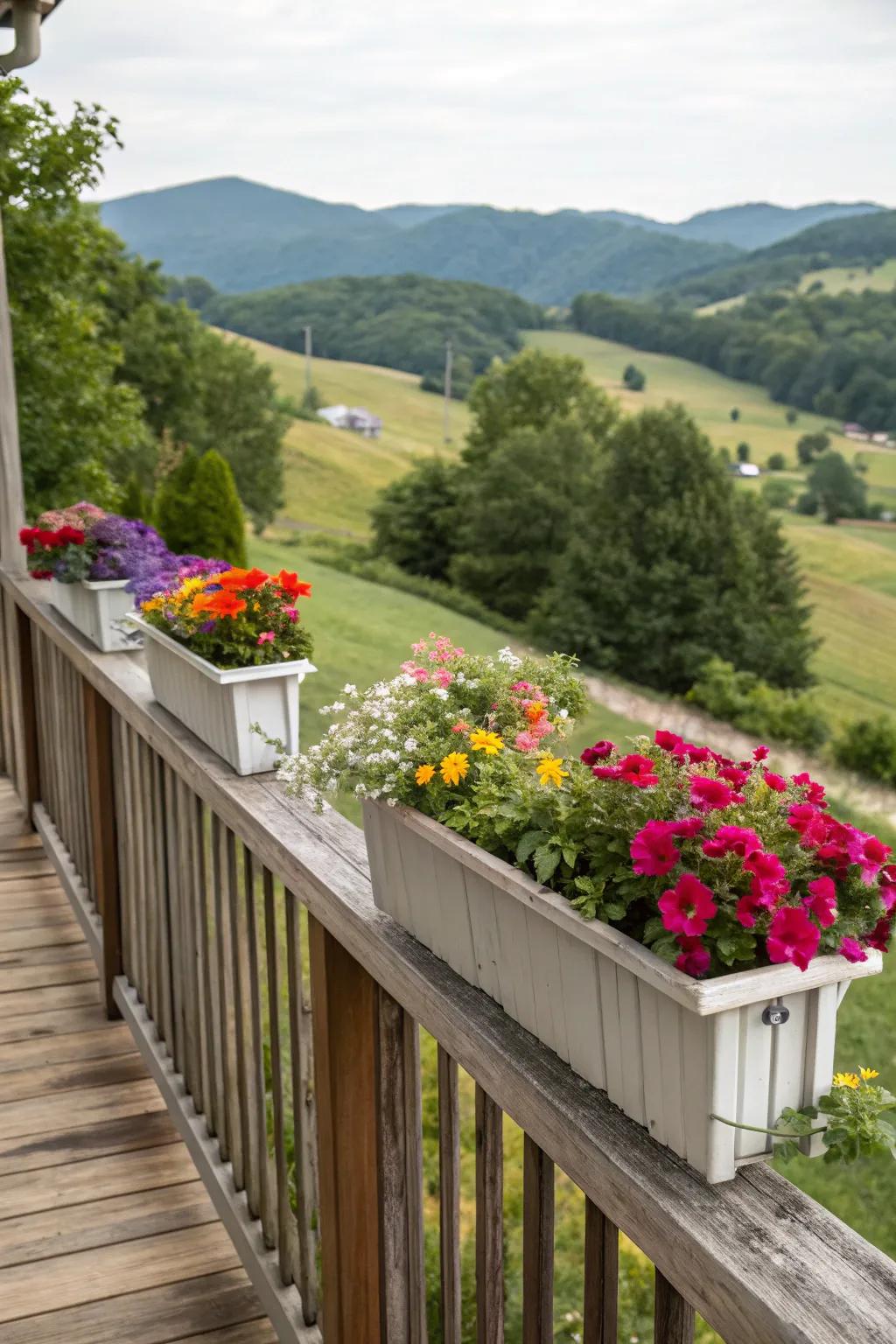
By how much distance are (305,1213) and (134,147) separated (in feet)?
133

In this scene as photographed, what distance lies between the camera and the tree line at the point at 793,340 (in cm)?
3616

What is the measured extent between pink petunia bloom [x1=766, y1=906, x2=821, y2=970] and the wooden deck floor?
4.23ft

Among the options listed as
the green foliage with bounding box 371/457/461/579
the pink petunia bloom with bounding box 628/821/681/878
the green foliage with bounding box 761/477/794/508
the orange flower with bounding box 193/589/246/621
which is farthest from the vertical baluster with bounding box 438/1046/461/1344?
the green foliage with bounding box 761/477/794/508

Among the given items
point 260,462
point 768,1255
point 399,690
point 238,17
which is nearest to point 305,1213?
point 399,690

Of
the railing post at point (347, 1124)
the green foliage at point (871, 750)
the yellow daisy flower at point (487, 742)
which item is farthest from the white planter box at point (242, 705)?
the green foliage at point (871, 750)

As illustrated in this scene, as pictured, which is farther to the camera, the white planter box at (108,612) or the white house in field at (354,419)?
the white house in field at (354,419)

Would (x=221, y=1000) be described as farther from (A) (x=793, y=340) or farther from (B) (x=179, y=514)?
(A) (x=793, y=340)

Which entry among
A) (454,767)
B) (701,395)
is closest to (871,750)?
(454,767)

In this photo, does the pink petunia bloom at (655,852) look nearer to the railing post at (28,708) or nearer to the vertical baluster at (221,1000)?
the vertical baluster at (221,1000)

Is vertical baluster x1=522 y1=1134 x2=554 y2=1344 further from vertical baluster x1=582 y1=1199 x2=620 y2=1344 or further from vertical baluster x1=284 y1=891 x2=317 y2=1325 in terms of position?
vertical baluster x1=284 y1=891 x2=317 y2=1325

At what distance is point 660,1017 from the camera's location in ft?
2.31

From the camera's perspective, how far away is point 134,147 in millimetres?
36531

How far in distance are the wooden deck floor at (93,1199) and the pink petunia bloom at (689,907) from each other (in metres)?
1.27

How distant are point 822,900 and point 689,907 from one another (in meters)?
0.09
